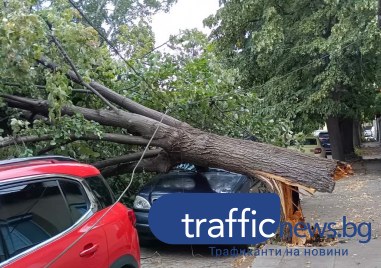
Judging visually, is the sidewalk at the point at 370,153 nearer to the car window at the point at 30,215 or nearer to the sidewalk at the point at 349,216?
the sidewalk at the point at 349,216

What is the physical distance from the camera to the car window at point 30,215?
130 inches

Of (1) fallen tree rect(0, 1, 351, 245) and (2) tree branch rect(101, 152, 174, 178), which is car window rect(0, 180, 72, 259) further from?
(2) tree branch rect(101, 152, 174, 178)

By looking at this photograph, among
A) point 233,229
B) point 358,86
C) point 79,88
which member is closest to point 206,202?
point 233,229

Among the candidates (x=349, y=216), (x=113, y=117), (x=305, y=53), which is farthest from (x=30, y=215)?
(x=305, y=53)

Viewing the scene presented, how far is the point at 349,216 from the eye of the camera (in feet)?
31.3

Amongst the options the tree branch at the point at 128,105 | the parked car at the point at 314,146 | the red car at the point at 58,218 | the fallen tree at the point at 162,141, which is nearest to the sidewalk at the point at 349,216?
the fallen tree at the point at 162,141

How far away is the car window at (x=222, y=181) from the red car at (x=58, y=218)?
3.44 meters

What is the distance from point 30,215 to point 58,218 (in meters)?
0.27

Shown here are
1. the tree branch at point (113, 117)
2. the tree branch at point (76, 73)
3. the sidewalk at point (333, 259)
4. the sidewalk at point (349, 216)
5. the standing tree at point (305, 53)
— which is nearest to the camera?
the sidewalk at point (333, 259)

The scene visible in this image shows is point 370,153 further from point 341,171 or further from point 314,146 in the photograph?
point 341,171

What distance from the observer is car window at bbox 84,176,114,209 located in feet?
14.5

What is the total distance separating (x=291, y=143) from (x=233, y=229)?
10.3 feet

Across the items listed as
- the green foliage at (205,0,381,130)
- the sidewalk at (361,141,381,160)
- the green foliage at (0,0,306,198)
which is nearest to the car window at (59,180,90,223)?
the green foliage at (0,0,306,198)

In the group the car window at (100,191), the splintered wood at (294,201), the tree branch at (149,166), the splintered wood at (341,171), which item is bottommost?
the splintered wood at (294,201)
